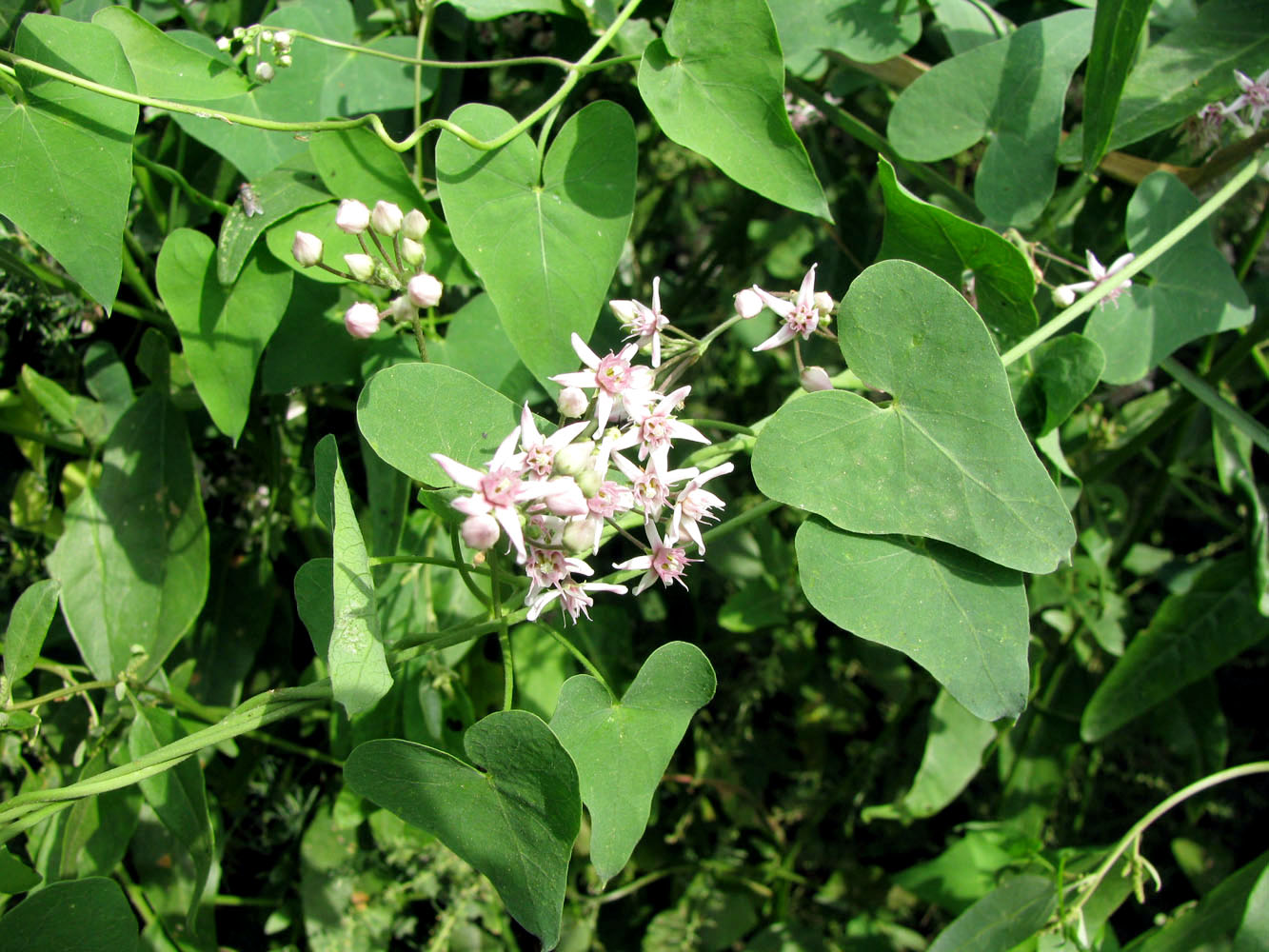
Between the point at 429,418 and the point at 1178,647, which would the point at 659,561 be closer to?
the point at 429,418

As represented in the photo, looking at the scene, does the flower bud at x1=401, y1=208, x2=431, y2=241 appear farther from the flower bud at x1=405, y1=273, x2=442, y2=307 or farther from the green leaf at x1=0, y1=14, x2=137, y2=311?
the green leaf at x1=0, y1=14, x2=137, y2=311

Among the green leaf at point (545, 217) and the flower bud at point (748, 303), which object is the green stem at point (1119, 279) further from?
the green leaf at point (545, 217)

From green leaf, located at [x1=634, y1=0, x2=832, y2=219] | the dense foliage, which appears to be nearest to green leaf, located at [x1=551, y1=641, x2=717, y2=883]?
the dense foliage

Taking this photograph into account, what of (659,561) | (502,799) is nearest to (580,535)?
(659,561)

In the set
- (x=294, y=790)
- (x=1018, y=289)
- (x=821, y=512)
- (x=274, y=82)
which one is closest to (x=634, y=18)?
(x=274, y=82)

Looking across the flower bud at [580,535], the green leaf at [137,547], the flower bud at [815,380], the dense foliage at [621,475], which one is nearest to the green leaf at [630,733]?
the dense foliage at [621,475]

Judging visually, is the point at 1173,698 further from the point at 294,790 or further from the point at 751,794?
the point at 294,790
